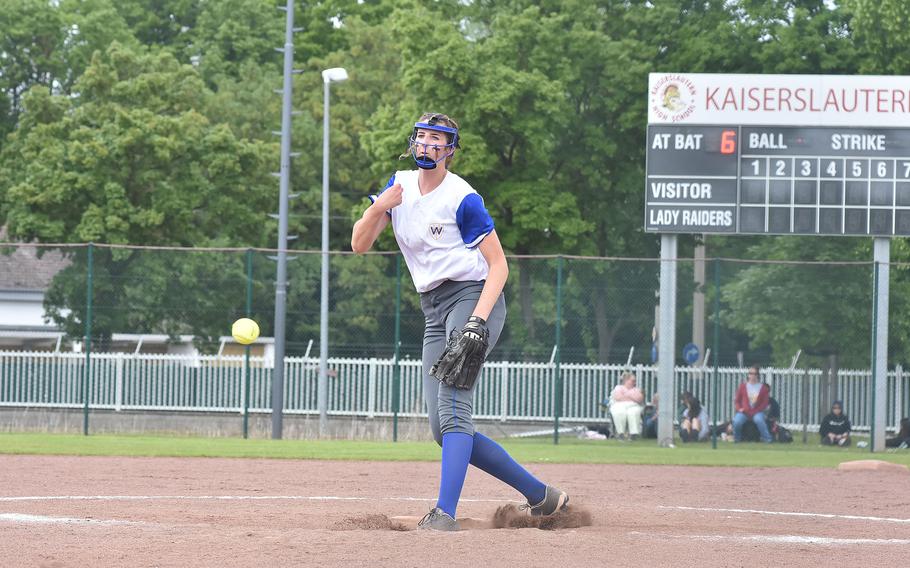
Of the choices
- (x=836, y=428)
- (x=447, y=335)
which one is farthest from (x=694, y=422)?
(x=447, y=335)

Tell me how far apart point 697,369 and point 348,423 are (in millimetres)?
5477

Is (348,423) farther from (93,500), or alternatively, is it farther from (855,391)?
(93,500)

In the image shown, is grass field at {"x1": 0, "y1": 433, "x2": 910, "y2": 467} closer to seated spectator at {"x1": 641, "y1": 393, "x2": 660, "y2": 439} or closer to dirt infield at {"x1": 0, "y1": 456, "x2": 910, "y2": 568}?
seated spectator at {"x1": 641, "y1": 393, "x2": 660, "y2": 439}

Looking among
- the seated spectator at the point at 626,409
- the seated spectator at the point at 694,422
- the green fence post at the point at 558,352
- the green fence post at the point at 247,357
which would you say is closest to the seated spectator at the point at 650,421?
the seated spectator at the point at 626,409

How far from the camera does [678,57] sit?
32.6 m

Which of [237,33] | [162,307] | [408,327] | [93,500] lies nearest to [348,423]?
[408,327]

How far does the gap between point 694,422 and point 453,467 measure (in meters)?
13.6

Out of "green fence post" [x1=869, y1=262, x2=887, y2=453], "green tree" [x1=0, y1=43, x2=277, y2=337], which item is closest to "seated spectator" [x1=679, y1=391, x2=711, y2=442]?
"green fence post" [x1=869, y1=262, x2=887, y2=453]

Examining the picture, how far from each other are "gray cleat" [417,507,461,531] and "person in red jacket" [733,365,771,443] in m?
13.6

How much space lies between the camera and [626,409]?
65.4ft

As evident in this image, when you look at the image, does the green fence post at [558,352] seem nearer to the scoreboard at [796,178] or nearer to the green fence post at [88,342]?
the scoreboard at [796,178]

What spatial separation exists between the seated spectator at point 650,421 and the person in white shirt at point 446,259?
13063 millimetres

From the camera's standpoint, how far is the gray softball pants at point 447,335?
21.7ft

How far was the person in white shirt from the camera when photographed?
6.55 metres
